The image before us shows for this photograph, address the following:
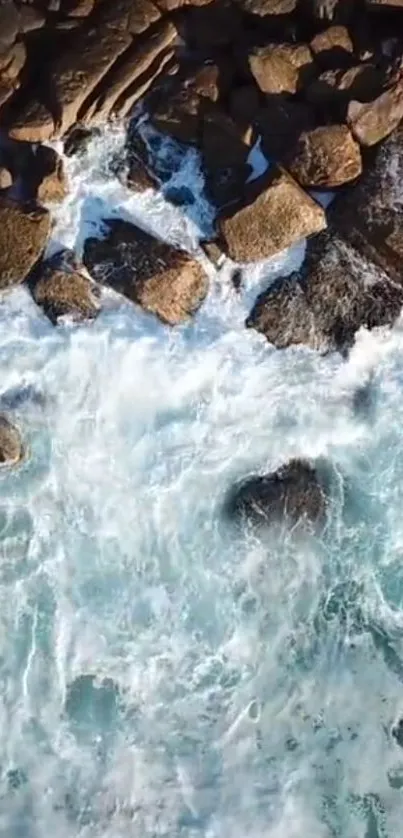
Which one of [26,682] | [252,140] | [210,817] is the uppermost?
[252,140]

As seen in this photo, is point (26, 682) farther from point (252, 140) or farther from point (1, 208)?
point (252, 140)

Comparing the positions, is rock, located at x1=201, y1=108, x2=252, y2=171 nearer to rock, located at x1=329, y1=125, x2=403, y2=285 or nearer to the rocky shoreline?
the rocky shoreline

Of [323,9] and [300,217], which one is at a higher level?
[323,9]

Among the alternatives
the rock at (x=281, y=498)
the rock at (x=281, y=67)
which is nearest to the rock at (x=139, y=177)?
the rock at (x=281, y=67)

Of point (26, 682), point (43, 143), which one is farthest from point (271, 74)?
point (26, 682)

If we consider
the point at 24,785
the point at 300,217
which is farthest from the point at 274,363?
the point at 24,785
